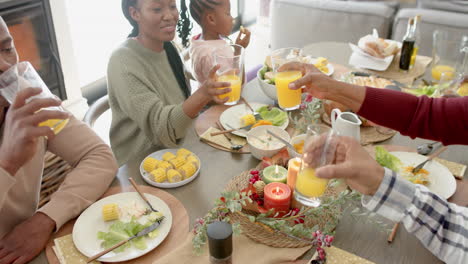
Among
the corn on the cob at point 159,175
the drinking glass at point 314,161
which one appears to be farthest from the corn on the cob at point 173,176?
the drinking glass at point 314,161

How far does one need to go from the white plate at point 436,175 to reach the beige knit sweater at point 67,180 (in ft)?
3.34

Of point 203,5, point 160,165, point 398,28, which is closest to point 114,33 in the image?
point 203,5

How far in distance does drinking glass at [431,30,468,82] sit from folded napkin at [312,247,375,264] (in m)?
1.22

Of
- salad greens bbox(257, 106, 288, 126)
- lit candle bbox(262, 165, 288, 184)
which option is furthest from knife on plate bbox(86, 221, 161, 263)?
salad greens bbox(257, 106, 288, 126)

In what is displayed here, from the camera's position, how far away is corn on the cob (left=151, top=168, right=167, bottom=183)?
131 centimetres

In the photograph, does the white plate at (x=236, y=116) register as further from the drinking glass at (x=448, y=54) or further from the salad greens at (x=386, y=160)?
the drinking glass at (x=448, y=54)

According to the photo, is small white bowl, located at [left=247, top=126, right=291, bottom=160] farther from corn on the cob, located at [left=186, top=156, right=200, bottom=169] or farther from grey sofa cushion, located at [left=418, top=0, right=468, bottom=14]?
grey sofa cushion, located at [left=418, top=0, right=468, bottom=14]

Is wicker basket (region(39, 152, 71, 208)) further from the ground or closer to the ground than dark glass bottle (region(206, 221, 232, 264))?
closer to the ground

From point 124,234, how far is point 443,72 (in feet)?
5.44

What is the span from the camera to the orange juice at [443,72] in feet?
6.15

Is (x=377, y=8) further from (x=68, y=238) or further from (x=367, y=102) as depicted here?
(x=68, y=238)

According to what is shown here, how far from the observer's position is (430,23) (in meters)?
3.22

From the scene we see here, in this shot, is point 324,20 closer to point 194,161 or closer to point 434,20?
point 434,20

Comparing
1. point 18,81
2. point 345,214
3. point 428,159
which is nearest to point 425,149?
point 428,159
